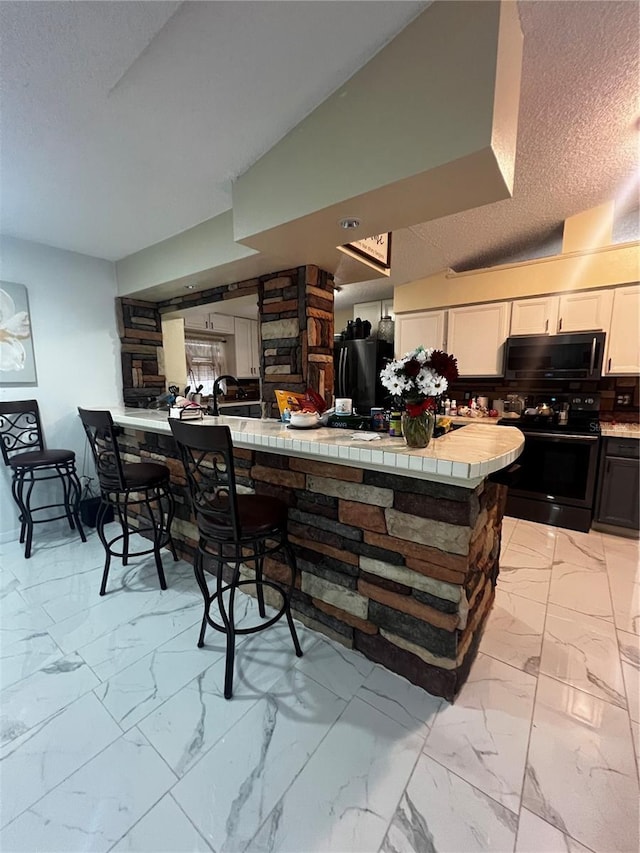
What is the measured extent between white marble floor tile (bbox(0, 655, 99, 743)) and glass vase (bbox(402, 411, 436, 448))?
174cm

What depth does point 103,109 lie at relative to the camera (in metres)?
1.40

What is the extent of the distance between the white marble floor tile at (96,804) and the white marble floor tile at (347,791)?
0.40 m

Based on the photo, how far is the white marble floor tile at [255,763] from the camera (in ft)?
3.46

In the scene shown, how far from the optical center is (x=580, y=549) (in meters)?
2.78

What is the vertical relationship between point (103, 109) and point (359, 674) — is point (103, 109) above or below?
above

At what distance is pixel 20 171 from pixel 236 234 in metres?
1.17

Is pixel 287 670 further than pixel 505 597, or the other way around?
pixel 505 597

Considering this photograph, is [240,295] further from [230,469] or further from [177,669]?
[177,669]

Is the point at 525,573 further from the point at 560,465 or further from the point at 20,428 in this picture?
the point at 20,428

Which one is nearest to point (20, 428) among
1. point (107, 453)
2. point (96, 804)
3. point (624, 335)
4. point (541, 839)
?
point (107, 453)

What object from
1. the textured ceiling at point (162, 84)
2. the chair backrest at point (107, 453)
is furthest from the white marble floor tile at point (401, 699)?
the textured ceiling at point (162, 84)

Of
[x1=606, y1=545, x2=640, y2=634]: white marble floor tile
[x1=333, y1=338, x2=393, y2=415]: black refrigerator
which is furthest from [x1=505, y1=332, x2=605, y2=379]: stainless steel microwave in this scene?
[x1=606, y1=545, x2=640, y2=634]: white marble floor tile

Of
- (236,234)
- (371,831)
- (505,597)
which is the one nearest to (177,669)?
(371,831)

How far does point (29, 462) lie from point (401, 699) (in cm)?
289
